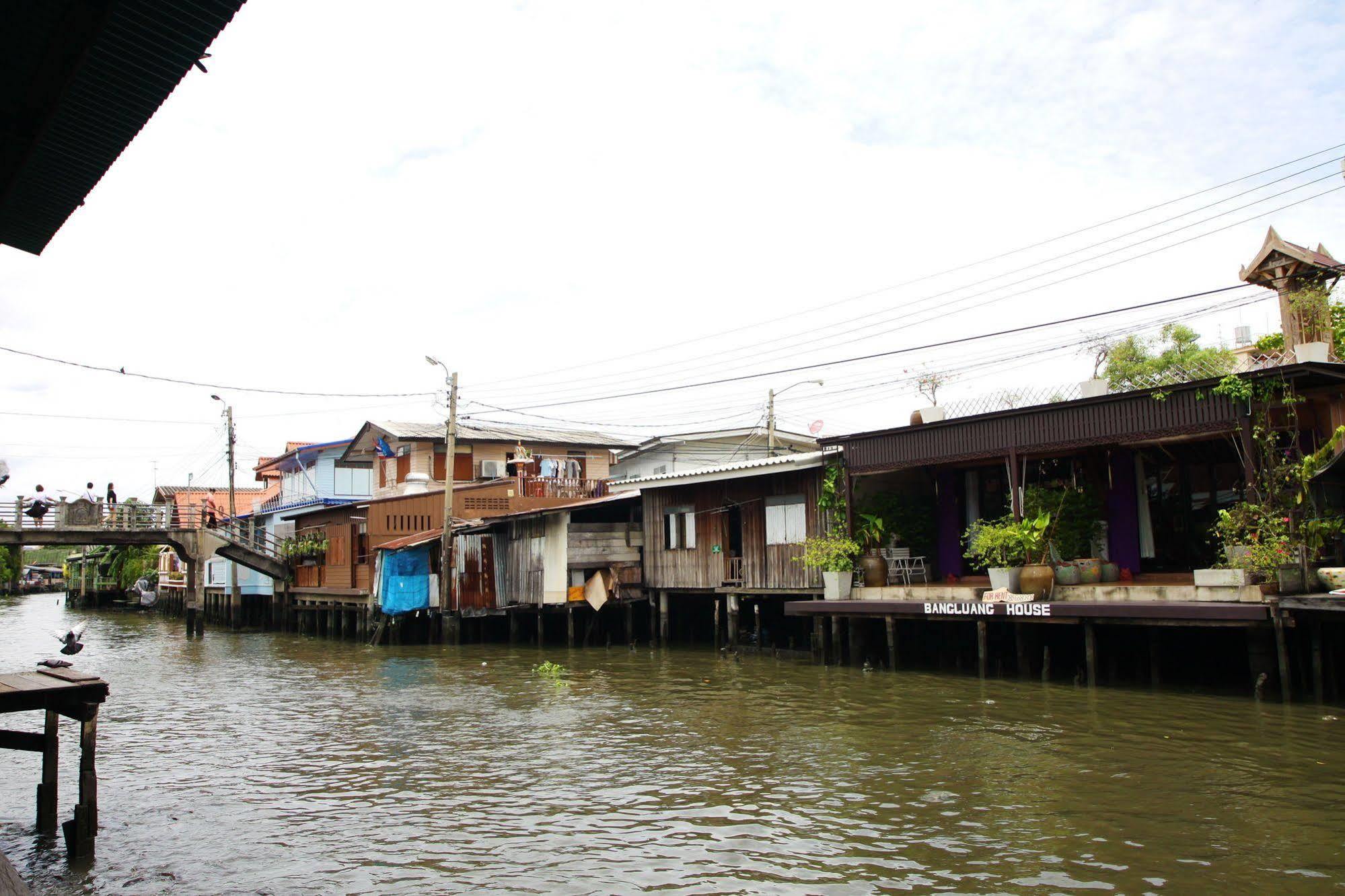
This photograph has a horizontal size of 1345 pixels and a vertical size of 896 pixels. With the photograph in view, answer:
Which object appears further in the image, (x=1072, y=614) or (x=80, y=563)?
(x=80, y=563)

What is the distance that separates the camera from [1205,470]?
1884 centimetres

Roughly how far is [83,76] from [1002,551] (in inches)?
651

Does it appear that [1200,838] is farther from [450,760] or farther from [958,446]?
[958,446]

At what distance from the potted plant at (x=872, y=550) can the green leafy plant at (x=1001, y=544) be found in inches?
99.4

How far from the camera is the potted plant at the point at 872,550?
20984mm

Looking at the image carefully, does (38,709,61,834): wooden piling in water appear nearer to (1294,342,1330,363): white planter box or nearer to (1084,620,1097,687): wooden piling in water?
Answer: (1084,620,1097,687): wooden piling in water

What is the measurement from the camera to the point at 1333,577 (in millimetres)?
14156

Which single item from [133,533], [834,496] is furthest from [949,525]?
[133,533]

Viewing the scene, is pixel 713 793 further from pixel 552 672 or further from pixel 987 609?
pixel 552 672

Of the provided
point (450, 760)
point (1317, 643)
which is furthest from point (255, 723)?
point (1317, 643)

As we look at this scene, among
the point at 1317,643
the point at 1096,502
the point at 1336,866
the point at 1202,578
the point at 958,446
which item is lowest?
the point at 1336,866

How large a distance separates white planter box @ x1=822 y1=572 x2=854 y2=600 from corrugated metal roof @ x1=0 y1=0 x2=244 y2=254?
56.7 ft

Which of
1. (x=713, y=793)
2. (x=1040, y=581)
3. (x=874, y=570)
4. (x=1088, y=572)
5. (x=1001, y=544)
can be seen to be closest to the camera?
(x=713, y=793)

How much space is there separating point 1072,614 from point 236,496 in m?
55.9
